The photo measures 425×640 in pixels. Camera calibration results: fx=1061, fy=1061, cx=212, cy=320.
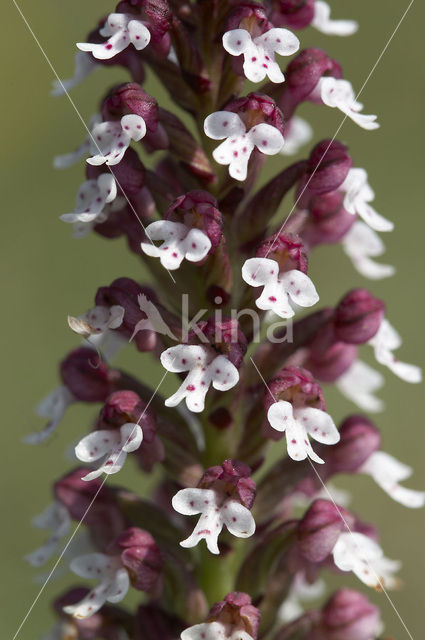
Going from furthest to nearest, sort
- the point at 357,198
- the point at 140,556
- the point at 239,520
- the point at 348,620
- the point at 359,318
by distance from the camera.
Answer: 1. the point at 348,620
2. the point at 359,318
3. the point at 357,198
4. the point at 140,556
5. the point at 239,520

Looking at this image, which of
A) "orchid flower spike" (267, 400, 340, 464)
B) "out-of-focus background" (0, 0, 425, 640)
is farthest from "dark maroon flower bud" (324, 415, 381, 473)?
"out-of-focus background" (0, 0, 425, 640)

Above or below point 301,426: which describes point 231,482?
below

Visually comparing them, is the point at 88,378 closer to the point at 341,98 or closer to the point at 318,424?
the point at 318,424

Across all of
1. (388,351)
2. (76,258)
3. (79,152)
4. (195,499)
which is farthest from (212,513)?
(76,258)

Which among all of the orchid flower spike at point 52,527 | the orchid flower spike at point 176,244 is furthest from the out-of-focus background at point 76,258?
the orchid flower spike at point 176,244

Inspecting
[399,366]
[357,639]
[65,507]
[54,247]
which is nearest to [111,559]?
[65,507]

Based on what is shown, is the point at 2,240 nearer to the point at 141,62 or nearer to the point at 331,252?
the point at 331,252
